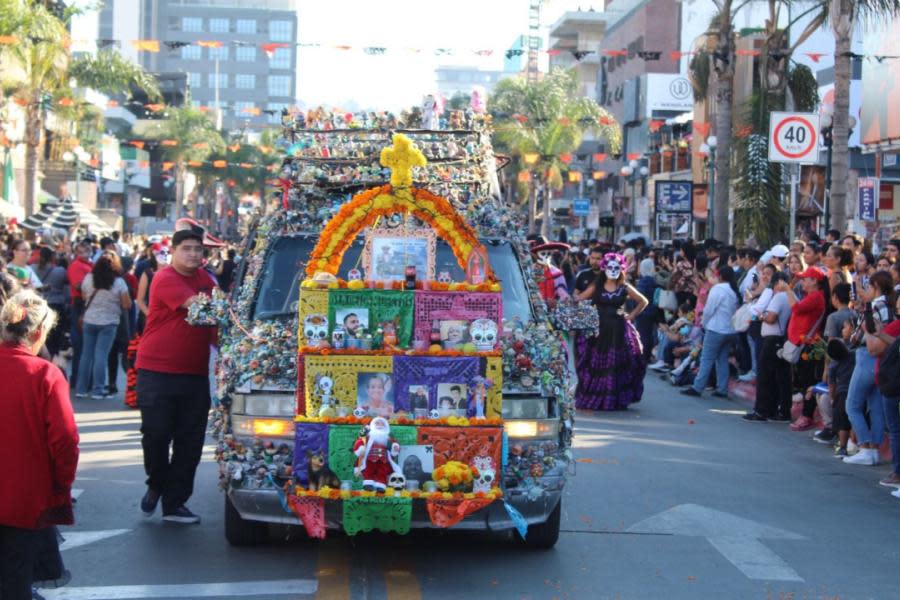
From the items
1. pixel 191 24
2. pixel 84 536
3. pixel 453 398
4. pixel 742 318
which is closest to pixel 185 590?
pixel 84 536

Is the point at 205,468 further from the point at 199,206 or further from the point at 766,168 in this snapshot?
the point at 199,206

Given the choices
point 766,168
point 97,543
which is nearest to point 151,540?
point 97,543

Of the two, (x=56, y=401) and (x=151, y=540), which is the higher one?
(x=56, y=401)

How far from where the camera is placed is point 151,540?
355 inches

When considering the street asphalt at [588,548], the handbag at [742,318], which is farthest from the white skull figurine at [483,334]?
the handbag at [742,318]

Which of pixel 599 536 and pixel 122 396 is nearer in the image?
pixel 599 536

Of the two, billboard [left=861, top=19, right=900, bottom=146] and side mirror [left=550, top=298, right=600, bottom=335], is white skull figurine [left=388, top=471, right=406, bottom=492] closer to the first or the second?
side mirror [left=550, top=298, right=600, bottom=335]

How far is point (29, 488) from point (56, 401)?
0.39 m

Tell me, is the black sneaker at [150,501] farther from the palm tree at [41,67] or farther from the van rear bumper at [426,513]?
the palm tree at [41,67]

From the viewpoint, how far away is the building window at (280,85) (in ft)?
644

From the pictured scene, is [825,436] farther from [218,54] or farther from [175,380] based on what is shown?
[218,54]

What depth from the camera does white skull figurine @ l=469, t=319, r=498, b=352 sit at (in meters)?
8.17

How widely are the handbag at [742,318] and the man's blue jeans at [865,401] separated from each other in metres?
4.23

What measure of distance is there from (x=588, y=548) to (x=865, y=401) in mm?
5288
